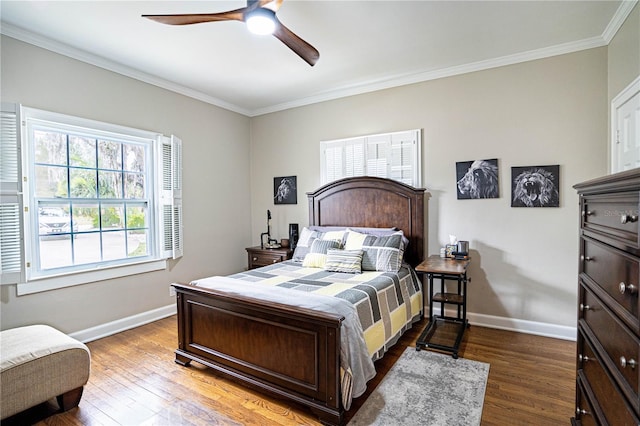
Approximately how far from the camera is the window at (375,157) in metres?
3.87

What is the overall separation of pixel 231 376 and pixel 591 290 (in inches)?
91.3

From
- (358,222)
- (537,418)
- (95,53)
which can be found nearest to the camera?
(537,418)

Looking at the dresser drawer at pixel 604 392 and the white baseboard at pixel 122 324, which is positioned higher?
the dresser drawer at pixel 604 392

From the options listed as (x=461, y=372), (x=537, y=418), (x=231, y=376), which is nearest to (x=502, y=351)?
(x=461, y=372)

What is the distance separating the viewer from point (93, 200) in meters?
3.36

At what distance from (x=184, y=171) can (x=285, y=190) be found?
1.44 metres

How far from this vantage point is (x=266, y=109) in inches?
→ 199

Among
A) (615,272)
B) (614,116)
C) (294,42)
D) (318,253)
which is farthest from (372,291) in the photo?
(614,116)

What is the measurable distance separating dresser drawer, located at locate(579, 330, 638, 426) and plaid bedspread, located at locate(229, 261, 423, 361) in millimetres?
1226

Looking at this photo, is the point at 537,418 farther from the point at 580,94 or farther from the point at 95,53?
the point at 95,53

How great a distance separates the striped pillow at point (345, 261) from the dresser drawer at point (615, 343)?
1901 millimetres

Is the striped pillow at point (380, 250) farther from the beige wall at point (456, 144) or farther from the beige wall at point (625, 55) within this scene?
the beige wall at point (625, 55)

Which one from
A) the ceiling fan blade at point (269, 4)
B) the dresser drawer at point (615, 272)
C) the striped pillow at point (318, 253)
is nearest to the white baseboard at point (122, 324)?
the striped pillow at point (318, 253)

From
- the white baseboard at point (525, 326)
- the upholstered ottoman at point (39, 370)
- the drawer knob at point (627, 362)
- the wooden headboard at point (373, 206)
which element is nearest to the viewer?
the drawer knob at point (627, 362)
